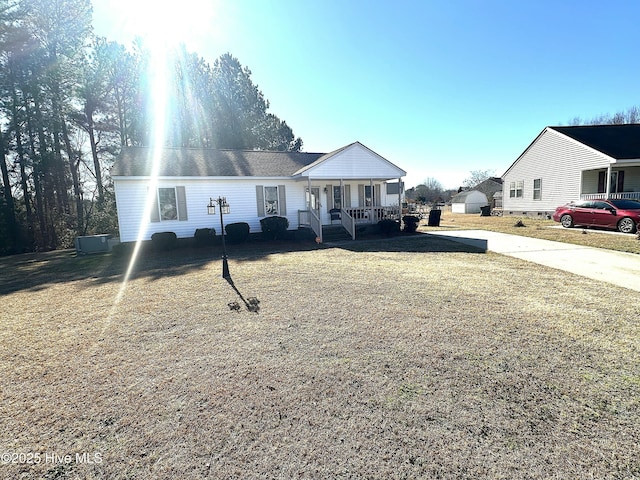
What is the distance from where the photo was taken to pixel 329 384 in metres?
3.05

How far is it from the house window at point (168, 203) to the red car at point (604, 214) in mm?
19487

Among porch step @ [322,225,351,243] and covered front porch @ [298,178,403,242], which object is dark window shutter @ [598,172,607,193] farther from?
porch step @ [322,225,351,243]

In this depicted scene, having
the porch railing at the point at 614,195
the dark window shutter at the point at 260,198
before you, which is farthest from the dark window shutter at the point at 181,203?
the porch railing at the point at 614,195

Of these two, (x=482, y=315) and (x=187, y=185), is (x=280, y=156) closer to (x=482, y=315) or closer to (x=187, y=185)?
(x=187, y=185)

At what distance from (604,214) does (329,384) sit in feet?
57.2

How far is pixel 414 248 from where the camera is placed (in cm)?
1132

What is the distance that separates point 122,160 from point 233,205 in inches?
201

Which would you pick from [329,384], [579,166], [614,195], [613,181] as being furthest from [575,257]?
[613,181]

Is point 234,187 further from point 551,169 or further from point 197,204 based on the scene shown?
point 551,169

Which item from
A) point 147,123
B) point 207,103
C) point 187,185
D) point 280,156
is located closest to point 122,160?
point 187,185

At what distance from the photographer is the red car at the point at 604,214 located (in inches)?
518

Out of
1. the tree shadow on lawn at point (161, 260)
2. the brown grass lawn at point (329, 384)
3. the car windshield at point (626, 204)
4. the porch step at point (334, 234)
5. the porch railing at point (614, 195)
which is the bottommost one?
the brown grass lawn at point (329, 384)

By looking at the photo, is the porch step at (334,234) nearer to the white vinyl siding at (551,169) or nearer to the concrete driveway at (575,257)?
the concrete driveway at (575,257)

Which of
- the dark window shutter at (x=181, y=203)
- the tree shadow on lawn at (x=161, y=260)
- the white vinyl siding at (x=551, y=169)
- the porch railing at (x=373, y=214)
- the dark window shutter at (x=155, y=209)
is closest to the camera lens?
the tree shadow on lawn at (x=161, y=260)
